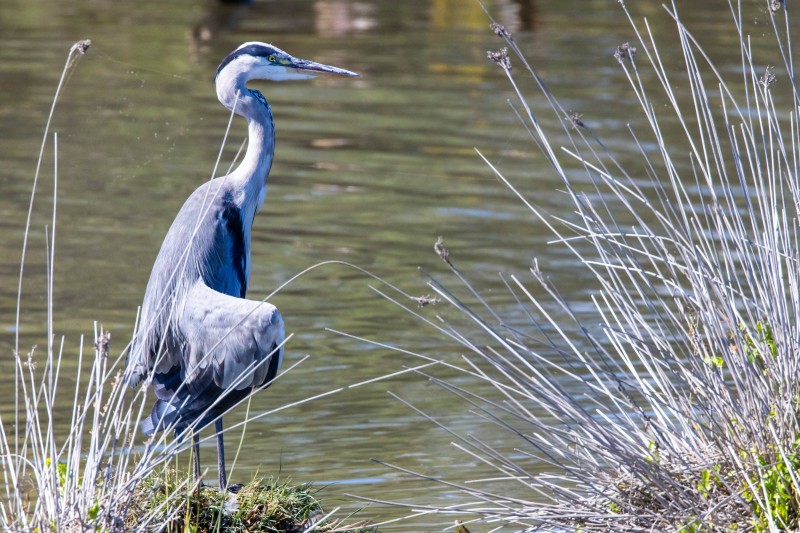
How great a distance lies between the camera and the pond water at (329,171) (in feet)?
21.4

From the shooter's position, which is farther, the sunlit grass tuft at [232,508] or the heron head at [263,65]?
the heron head at [263,65]

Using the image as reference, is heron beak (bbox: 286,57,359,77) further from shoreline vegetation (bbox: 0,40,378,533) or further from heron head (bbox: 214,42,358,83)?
shoreline vegetation (bbox: 0,40,378,533)

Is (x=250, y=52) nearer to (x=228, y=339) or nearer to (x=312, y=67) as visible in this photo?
(x=312, y=67)

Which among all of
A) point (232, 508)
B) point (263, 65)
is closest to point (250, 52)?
point (263, 65)

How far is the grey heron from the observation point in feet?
14.7

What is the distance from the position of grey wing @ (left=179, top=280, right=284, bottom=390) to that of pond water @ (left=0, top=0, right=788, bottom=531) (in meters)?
0.44

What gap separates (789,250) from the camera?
13.3 ft

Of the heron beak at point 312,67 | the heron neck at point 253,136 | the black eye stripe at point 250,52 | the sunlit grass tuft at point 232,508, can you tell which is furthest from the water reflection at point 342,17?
the sunlit grass tuft at point 232,508

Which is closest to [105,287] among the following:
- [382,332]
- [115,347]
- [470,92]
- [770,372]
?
[115,347]

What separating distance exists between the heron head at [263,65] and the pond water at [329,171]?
171 cm

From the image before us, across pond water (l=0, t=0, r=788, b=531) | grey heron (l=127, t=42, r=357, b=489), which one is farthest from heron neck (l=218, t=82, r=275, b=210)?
pond water (l=0, t=0, r=788, b=531)

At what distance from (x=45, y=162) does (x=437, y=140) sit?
374 cm

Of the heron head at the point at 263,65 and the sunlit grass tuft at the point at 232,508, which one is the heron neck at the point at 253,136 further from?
the sunlit grass tuft at the point at 232,508

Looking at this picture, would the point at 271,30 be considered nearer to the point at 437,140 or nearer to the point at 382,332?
the point at 437,140
